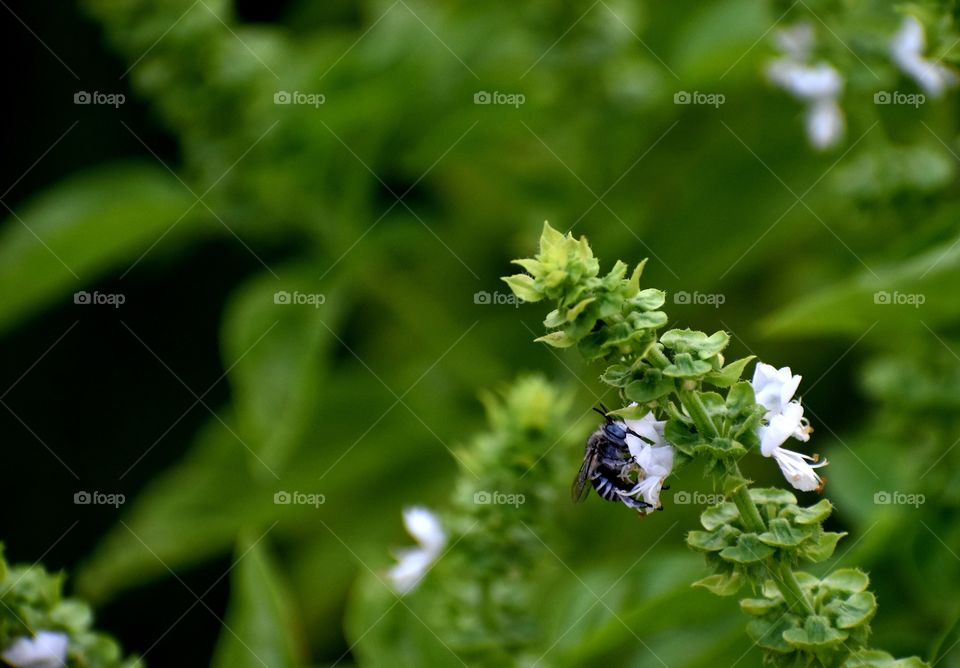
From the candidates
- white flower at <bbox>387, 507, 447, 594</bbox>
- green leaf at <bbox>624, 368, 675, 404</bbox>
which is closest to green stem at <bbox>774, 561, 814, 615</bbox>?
green leaf at <bbox>624, 368, 675, 404</bbox>

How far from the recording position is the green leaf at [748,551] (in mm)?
1116

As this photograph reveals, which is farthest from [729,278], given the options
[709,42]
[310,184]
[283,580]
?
[283,580]

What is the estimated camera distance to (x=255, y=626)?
191 cm

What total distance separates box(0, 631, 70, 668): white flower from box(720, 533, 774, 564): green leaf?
894mm

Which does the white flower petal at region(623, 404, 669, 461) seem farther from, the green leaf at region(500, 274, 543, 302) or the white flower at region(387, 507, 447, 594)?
the white flower at region(387, 507, 447, 594)

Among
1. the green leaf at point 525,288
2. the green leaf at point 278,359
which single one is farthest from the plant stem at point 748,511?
the green leaf at point 278,359

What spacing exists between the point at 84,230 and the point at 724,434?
1.87 meters

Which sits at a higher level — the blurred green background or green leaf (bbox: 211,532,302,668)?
the blurred green background

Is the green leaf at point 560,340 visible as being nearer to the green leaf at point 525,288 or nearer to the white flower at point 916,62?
the green leaf at point 525,288

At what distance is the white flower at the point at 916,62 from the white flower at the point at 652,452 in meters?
0.90

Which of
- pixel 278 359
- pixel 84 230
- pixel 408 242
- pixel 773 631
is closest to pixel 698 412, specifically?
pixel 773 631

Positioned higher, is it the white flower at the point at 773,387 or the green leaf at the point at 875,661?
the white flower at the point at 773,387

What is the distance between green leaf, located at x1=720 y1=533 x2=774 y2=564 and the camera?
3.66ft

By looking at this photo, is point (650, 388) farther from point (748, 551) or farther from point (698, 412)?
point (748, 551)
